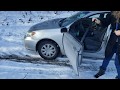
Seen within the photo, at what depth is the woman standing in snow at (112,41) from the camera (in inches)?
179

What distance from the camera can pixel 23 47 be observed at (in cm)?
514

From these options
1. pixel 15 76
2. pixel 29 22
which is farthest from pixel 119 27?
pixel 15 76

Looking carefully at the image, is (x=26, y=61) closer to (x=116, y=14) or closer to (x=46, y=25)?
(x=46, y=25)

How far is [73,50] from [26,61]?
3.49 ft

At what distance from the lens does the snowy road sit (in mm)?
4742

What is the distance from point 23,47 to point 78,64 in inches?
44.7

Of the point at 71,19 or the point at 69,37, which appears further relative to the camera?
the point at 71,19

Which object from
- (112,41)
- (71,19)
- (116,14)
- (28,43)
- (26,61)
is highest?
(116,14)

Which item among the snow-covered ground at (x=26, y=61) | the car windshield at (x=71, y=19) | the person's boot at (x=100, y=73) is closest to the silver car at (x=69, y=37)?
the car windshield at (x=71, y=19)

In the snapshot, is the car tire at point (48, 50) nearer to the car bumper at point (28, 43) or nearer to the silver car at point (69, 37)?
the silver car at point (69, 37)

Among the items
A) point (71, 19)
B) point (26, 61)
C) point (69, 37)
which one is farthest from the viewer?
point (26, 61)

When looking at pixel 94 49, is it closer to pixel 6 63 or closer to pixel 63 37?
pixel 63 37

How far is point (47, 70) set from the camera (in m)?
4.84

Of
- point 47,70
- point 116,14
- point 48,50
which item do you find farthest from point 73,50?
point 116,14
